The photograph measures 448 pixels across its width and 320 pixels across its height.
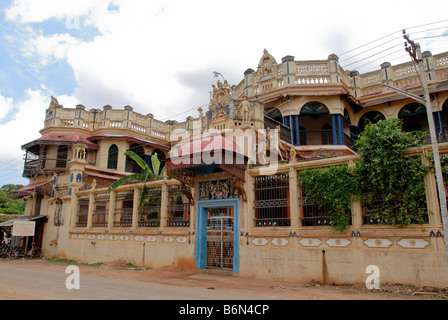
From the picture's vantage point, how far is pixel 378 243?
864 centimetres

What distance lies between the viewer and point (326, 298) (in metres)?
7.36

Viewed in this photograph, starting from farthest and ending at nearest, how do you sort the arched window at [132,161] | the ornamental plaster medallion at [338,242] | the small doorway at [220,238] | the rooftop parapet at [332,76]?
1. the arched window at [132,161]
2. the rooftop parapet at [332,76]
3. the small doorway at [220,238]
4. the ornamental plaster medallion at [338,242]

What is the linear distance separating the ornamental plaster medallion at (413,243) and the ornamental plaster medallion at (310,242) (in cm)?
217

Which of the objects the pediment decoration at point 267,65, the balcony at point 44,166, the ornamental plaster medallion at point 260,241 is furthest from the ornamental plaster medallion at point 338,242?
the balcony at point 44,166

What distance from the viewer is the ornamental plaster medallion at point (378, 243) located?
27.9ft

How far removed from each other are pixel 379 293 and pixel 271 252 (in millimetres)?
3491

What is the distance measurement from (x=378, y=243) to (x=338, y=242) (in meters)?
1.08

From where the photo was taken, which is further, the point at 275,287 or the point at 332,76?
the point at 332,76

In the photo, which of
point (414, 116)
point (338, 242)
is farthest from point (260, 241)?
point (414, 116)

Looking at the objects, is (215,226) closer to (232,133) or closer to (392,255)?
(232,133)

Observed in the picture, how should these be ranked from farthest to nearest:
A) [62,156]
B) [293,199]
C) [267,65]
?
[62,156] → [267,65] → [293,199]
